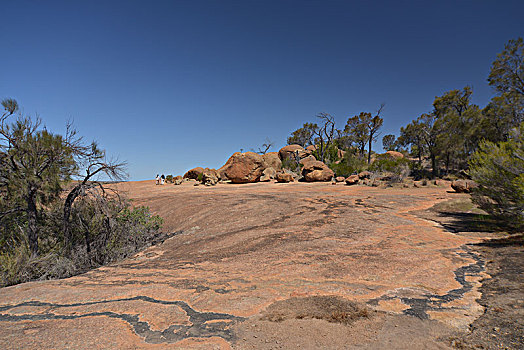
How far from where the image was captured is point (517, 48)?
59.9 feet

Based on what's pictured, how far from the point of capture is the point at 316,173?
25.7m

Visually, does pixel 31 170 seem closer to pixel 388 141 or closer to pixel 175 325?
pixel 175 325

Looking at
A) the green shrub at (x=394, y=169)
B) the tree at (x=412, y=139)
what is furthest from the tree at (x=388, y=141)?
the green shrub at (x=394, y=169)

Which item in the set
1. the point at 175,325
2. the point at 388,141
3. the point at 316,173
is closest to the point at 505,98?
the point at 316,173

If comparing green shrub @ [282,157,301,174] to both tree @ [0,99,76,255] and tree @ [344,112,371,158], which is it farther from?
tree @ [0,99,76,255]

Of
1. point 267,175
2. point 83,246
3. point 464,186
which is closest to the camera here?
point 83,246

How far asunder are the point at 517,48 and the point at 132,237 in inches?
1043

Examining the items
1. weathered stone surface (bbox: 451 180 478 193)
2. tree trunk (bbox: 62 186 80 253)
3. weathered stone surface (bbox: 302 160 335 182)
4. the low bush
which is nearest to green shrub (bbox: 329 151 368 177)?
weathered stone surface (bbox: 302 160 335 182)

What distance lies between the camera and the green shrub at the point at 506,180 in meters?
6.53

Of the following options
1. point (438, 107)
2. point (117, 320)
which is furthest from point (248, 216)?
point (438, 107)

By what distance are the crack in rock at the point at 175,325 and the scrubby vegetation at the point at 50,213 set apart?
12.6 ft

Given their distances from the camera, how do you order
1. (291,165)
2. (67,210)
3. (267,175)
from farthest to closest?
(291,165), (267,175), (67,210)

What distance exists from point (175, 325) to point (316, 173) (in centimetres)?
2365

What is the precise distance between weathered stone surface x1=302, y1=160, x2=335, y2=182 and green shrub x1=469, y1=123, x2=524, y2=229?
1755 cm
